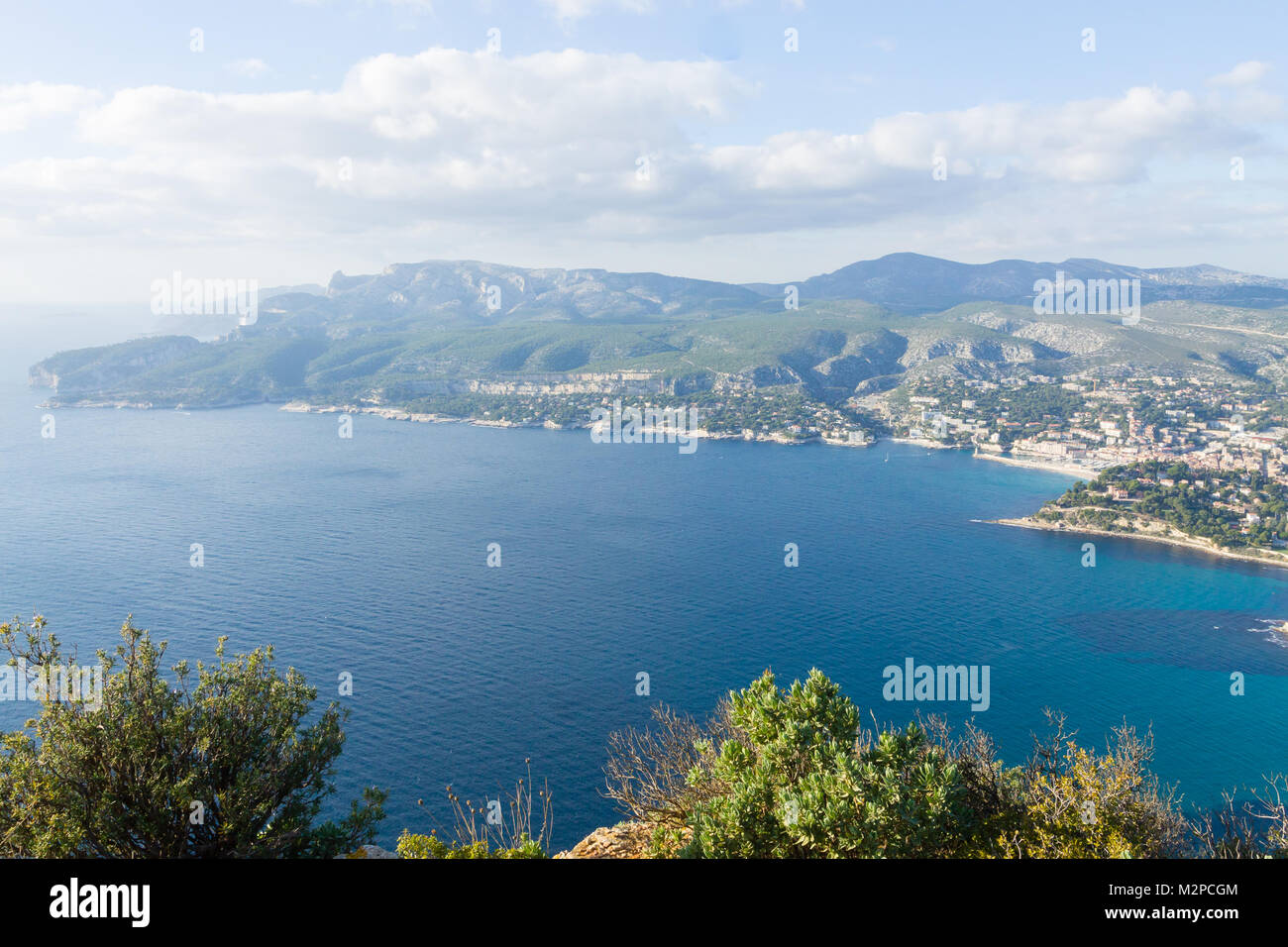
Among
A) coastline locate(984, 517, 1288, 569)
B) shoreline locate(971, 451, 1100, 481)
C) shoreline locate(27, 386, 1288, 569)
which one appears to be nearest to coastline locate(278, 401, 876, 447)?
shoreline locate(27, 386, 1288, 569)

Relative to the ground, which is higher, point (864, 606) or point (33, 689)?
point (33, 689)

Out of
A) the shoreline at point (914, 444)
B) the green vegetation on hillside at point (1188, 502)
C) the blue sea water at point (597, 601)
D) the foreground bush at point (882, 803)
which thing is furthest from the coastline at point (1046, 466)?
the foreground bush at point (882, 803)

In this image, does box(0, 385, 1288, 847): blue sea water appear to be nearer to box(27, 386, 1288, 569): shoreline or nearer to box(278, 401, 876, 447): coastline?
box(27, 386, 1288, 569): shoreline

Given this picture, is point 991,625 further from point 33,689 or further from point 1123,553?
point 33,689

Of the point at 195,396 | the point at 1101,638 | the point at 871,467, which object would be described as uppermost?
the point at 195,396

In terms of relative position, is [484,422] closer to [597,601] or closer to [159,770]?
[597,601]

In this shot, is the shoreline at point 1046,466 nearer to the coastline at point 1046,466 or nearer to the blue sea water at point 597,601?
the coastline at point 1046,466
